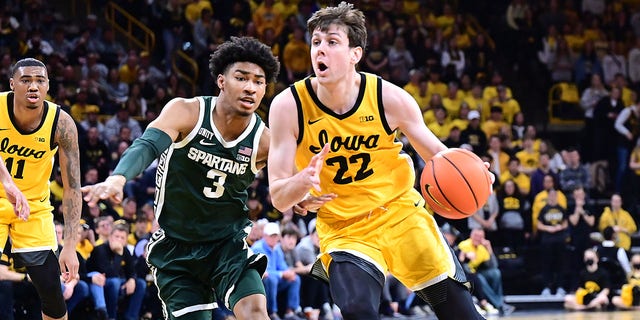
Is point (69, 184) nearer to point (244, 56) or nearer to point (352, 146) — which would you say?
point (244, 56)

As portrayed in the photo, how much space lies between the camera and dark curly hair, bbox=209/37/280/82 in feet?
20.1

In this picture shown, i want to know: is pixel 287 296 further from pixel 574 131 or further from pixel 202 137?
pixel 574 131

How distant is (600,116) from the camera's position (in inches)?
737

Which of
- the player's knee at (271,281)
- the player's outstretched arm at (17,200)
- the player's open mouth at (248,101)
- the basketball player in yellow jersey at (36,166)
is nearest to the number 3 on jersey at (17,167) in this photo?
the basketball player in yellow jersey at (36,166)

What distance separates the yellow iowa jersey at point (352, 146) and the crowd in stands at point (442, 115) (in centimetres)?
630

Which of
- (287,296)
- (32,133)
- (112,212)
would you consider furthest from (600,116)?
(32,133)

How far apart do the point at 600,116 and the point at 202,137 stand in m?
13.9

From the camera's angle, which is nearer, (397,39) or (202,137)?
(202,137)

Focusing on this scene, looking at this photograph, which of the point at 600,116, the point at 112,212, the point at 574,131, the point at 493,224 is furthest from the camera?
the point at 574,131

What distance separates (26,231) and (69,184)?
1.82 ft

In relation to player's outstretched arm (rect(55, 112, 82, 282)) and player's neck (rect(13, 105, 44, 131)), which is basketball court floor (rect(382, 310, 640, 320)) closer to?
player's outstretched arm (rect(55, 112, 82, 282))

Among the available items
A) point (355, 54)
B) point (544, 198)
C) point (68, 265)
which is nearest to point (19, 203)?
point (68, 265)

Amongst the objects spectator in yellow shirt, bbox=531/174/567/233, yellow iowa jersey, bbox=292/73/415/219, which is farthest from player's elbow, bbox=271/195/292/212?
spectator in yellow shirt, bbox=531/174/567/233

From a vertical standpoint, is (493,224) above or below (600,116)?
below
